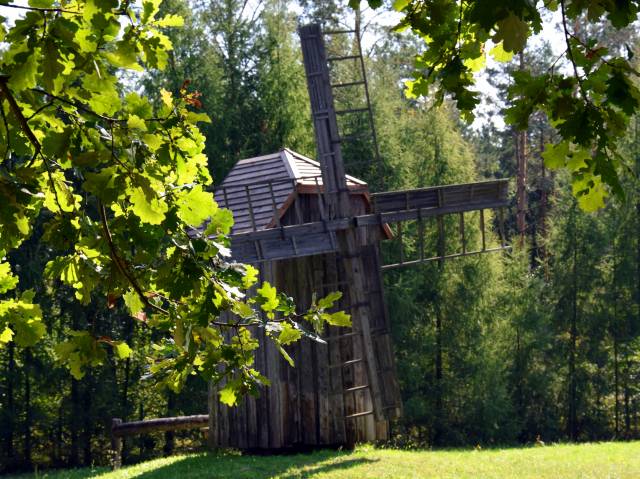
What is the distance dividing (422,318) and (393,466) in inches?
540

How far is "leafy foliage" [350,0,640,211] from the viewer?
3.06 metres

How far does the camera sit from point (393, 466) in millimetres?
13852

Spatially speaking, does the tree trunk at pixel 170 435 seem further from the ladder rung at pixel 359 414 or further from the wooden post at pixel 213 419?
the ladder rung at pixel 359 414

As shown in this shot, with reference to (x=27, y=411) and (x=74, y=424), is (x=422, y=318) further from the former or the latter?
(x=27, y=411)

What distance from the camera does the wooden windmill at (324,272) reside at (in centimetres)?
1492

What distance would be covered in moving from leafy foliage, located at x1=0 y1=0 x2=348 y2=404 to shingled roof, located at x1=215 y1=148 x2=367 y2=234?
10.3 m

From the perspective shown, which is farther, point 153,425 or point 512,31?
point 153,425

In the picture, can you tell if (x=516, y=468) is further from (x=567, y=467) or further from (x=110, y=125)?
(x=110, y=125)

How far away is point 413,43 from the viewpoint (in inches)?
1398

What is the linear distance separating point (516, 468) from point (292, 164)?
5856mm

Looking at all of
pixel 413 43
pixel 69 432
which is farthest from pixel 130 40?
pixel 413 43

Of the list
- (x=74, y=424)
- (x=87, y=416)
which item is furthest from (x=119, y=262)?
(x=74, y=424)

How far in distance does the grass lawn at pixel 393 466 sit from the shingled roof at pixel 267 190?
350 cm

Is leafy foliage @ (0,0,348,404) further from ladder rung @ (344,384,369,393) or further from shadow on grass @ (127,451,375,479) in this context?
ladder rung @ (344,384,369,393)
